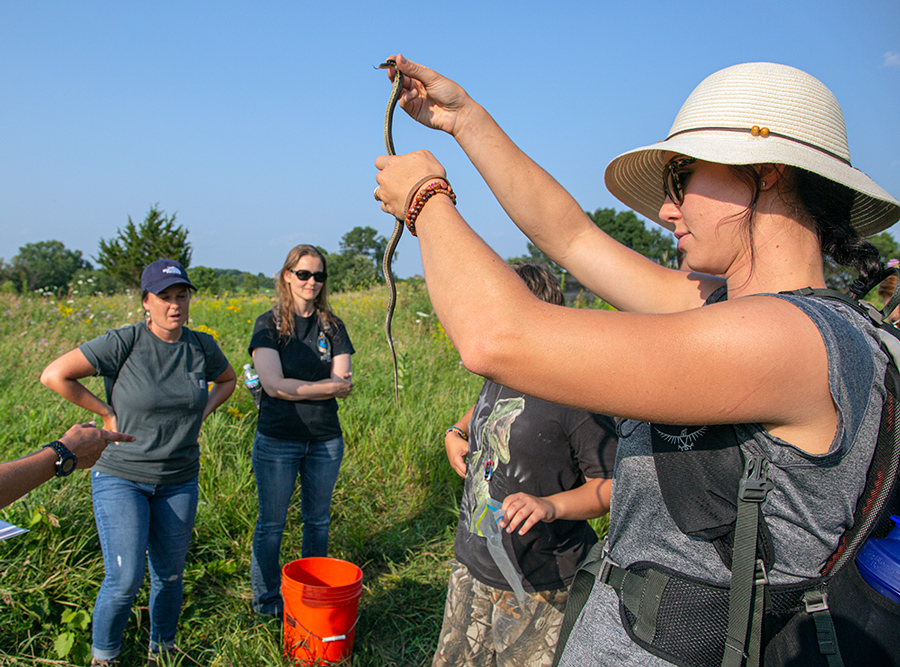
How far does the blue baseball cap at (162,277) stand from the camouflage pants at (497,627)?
2.42m

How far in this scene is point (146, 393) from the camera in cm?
338

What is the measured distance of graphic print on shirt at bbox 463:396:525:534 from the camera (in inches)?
92.1

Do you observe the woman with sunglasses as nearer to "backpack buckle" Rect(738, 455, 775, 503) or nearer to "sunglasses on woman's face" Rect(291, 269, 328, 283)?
"sunglasses on woman's face" Rect(291, 269, 328, 283)

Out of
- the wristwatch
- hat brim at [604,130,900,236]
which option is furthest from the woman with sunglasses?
hat brim at [604,130,900,236]

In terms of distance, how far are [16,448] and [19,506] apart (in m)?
1.08

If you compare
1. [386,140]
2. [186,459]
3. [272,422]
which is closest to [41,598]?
[186,459]

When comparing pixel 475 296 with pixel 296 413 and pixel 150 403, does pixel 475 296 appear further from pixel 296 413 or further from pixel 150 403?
pixel 296 413

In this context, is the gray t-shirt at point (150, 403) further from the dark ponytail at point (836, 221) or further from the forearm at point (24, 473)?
the dark ponytail at point (836, 221)

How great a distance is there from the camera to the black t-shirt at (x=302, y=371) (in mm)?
3943

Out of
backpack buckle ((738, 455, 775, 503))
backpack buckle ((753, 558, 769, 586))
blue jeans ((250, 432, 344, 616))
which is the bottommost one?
blue jeans ((250, 432, 344, 616))

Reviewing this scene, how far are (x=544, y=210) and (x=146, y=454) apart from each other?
8.80 ft

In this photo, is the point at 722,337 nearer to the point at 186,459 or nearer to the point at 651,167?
the point at 651,167

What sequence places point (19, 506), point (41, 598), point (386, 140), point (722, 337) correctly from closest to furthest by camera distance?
point (722, 337)
point (386, 140)
point (41, 598)
point (19, 506)

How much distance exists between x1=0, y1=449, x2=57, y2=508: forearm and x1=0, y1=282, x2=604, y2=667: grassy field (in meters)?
1.45
